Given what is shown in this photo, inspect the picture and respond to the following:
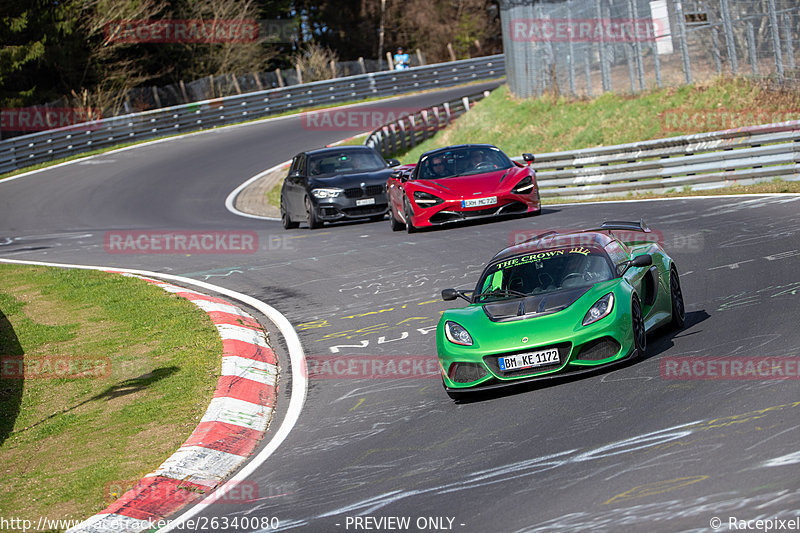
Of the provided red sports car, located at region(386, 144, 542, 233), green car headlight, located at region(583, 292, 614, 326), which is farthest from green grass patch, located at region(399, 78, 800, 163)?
green car headlight, located at region(583, 292, 614, 326)

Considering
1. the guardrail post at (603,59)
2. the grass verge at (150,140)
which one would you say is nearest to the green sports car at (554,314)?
the guardrail post at (603,59)

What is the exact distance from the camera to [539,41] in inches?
1334

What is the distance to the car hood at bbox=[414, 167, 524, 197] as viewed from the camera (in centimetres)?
1812

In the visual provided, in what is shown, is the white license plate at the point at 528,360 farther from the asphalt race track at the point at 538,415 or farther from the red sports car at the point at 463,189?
Answer: the red sports car at the point at 463,189

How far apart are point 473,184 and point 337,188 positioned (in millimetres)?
4114

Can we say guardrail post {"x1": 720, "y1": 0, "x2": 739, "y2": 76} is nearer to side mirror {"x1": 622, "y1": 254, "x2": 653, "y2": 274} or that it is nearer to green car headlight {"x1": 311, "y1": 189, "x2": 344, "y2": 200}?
green car headlight {"x1": 311, "y1": 189, "x2": 344, "y2": 200}

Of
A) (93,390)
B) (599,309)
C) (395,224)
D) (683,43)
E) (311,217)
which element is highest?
(683,43)

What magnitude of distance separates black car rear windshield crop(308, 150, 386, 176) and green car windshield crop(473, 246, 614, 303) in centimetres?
1336

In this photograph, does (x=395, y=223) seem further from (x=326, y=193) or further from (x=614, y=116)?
(x=614, y=116)

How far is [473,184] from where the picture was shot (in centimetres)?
1830

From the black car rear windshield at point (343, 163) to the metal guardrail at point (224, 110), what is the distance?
20286mm

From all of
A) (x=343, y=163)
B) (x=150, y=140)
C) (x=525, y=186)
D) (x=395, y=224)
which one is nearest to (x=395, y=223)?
(x=395, y=224)

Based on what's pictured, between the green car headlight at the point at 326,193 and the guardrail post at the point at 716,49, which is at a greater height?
the guardrail post at the point at 716,49

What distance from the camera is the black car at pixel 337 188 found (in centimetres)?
2145
